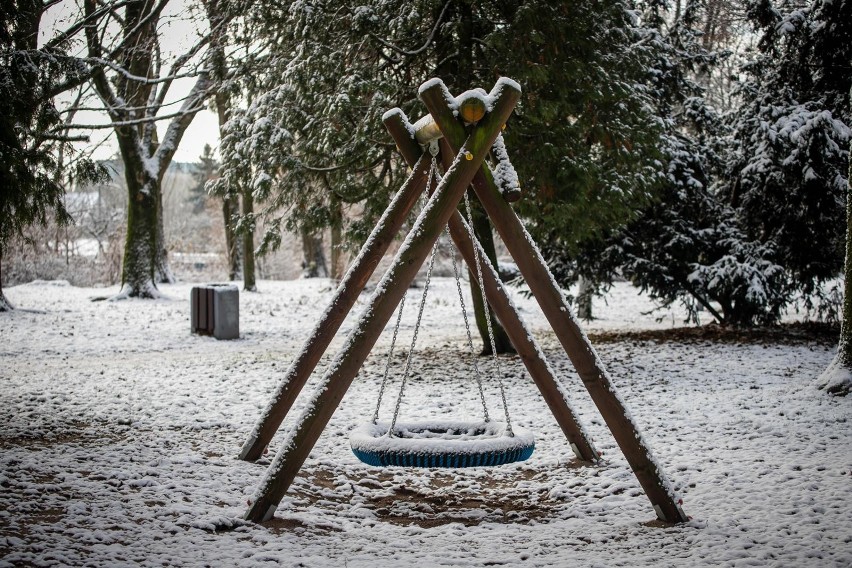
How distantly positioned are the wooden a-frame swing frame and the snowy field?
319 mm

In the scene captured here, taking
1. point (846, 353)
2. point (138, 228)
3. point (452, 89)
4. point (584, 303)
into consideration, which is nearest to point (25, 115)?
point (452, 89)

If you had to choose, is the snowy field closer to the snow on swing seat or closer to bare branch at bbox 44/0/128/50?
the snow on swing seat

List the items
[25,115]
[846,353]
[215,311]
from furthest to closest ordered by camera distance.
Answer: [215,311] → [846,353] → [25,115]

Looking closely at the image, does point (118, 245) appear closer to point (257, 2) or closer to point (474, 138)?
point (257, 2)

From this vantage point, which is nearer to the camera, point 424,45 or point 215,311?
point 424,45

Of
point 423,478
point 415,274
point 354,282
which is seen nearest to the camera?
point 415,274

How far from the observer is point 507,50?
7875mm

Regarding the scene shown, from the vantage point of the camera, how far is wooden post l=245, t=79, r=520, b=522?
394cm

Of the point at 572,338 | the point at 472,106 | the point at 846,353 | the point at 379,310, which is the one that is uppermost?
the point at 472,106

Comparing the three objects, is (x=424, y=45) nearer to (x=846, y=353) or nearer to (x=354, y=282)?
(x=354, y=282)

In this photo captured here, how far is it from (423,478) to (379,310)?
1838 mm

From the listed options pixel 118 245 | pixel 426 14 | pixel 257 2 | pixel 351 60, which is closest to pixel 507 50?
pixel 426 14

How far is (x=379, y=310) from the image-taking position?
404cm

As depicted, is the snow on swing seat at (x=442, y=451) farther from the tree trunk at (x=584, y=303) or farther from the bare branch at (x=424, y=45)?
the tree trunk at (x=584, y=303)
